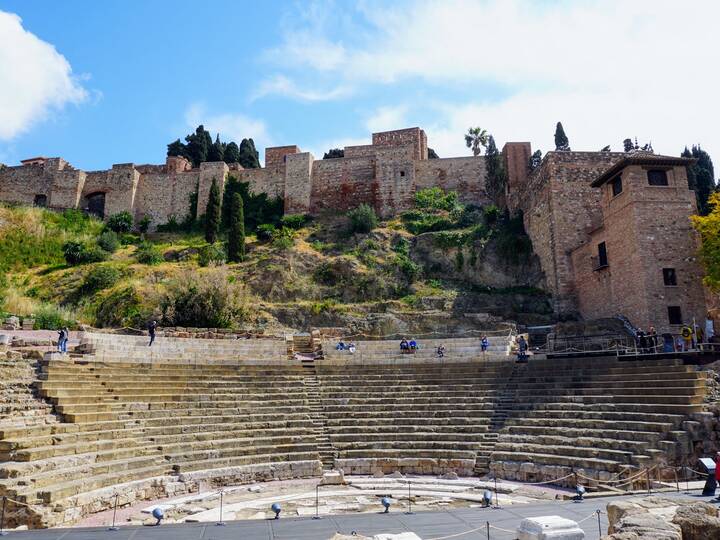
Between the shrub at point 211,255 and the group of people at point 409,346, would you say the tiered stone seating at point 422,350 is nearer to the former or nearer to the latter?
the group of people at point 409,346

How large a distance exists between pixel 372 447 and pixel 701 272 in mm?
14723

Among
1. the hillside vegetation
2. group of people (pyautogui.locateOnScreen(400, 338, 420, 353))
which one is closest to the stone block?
group of people (pyautogui.locateOnScreen(400, 338, 420, 353))

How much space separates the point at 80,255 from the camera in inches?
1332

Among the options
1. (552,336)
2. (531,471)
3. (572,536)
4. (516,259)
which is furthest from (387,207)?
(572,536)

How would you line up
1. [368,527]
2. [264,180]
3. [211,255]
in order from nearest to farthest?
[368,527] → [211,255] → [264,180]

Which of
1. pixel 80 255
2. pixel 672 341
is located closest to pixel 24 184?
pixel 80 255

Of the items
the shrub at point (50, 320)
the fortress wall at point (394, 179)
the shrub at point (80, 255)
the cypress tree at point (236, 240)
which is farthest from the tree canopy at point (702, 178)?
the shrub at point (80, 255)

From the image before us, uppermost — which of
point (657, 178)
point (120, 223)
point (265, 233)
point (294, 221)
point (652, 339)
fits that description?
point (120, 223)

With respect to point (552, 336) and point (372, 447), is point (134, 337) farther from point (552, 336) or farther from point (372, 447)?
point (552, 336)

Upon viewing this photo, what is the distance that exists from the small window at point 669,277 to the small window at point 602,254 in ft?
9.55

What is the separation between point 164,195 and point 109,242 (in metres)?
6.92

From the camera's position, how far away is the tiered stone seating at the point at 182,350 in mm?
17125

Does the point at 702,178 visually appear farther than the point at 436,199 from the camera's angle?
No

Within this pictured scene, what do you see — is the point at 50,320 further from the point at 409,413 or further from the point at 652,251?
the point at 652,251
